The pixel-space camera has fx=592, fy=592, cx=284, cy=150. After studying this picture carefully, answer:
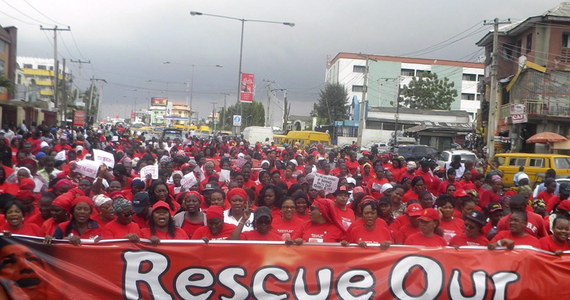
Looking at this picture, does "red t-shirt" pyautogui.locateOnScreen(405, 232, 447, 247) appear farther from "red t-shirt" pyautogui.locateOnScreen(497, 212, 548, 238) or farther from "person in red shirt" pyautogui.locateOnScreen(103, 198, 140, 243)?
"person in red shirt" pyautogui.locateOnScreen(103, 198, 140, 243)

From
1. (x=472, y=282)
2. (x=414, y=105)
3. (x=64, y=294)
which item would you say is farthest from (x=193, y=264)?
(x=414, y=105)

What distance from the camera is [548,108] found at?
3097cm

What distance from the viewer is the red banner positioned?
35.1m

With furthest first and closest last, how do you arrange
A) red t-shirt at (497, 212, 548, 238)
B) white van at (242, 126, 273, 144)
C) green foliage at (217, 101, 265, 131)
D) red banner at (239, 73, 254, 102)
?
green foliage at (217, 101, 265, 131), white van at (242, 126, 273, 144), red banner at (239, 73, 254, 102), red t-shirt at (497, 212, 548, 238)

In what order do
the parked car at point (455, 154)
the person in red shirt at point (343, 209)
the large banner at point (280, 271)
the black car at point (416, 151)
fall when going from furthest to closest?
the black car at point (416, 151)
the parked car at point (455, 154)
the person in red shirt at point (343, 209)
the large banner at point (280, 271)

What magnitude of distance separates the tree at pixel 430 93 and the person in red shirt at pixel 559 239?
6276cm

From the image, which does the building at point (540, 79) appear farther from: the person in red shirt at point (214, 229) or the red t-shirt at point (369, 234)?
the person in red shirt at point (214, 229)

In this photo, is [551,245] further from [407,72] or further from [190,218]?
[407,72]

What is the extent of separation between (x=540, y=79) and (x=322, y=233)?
29.5m

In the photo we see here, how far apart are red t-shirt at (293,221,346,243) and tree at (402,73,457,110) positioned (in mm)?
62566

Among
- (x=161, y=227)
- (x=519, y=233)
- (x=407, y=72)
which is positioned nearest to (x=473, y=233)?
(x=519, y=233)

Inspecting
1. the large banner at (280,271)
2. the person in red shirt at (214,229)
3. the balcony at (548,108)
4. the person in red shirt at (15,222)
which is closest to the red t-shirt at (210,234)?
the person in red shirt at (214,229)

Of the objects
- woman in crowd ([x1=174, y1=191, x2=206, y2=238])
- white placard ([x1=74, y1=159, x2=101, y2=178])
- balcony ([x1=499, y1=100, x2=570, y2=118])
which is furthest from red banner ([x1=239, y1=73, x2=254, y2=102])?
woman in crowd ([x1=174, y1=191, x2=206, y2=238])

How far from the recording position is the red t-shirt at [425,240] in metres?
5.64
